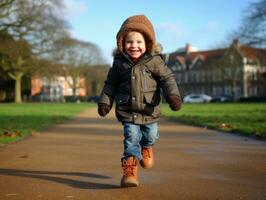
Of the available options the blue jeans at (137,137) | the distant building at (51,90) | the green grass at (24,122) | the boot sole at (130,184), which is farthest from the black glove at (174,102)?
the distant building at (51,90)

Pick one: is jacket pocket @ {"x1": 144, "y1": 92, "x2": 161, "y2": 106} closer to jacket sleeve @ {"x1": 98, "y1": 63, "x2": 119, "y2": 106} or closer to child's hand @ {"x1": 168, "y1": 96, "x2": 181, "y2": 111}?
child's hand @ {"x1": 168, "y1": 96, "x2": 181, "y2": 111}

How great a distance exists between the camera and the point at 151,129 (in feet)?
17.1

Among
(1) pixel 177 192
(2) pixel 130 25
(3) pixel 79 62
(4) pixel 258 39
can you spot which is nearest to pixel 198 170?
(1) pixel 177 192

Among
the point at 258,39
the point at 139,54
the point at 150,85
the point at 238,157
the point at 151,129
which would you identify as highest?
the point at 258,39

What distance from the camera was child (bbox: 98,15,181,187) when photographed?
5066 mm

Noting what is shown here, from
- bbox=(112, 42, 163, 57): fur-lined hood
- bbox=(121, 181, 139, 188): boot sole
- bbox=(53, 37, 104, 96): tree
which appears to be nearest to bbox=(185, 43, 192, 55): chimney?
bbox=(53, 37, 104, 96): tree

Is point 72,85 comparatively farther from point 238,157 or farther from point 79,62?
point 238,157

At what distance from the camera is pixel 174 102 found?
16.3ft

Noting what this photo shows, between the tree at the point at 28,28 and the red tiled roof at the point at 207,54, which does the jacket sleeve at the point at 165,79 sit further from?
the red tiled roof at the point at 207,54

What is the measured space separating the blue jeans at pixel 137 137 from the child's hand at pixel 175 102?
35 centimetres

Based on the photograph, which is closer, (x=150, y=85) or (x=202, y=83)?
(x=150, y=85)

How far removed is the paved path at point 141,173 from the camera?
14.8ft

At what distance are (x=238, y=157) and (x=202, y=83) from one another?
9343 centimetres

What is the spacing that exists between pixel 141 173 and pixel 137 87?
1.15 meters
